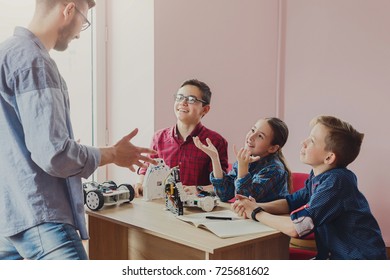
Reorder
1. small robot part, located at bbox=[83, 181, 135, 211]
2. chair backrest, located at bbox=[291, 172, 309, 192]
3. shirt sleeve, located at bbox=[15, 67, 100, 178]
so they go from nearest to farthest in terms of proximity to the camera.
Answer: shirt sleeve, located at bbox=[15, 67, 100, 178]
small robot part, located at bbox=[83, 181, 135, 211]
chair backrest, located at bbox=[291, 172, 309, 192]

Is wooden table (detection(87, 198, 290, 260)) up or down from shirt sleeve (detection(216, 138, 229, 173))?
down

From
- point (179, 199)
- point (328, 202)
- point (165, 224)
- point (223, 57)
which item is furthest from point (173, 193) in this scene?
point (223, 57)

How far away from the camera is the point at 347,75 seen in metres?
2.39

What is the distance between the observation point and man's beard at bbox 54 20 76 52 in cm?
111

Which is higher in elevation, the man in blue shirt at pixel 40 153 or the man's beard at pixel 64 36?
the man's beard at pixel 64 36

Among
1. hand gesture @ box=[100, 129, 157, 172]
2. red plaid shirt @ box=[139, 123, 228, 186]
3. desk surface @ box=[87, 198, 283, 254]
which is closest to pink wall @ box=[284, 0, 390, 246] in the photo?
red plaid shirt @ box=[139, 123, 228, 186]

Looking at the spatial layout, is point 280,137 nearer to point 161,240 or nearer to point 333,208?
point 333,208

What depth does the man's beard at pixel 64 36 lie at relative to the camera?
111cm

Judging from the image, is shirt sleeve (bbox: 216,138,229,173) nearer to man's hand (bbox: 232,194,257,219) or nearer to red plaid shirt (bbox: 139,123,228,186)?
red plaid shirt (bbox: 139,123,228,186)

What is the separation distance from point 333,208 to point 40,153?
0.76m

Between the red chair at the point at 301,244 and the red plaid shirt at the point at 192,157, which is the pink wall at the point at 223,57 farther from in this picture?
the red chair at the point at 301,244

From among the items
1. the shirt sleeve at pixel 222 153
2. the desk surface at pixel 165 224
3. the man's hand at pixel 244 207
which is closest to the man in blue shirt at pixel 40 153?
the desk surface at pixel 165 224

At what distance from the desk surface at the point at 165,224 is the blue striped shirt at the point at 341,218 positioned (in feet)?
0.36
